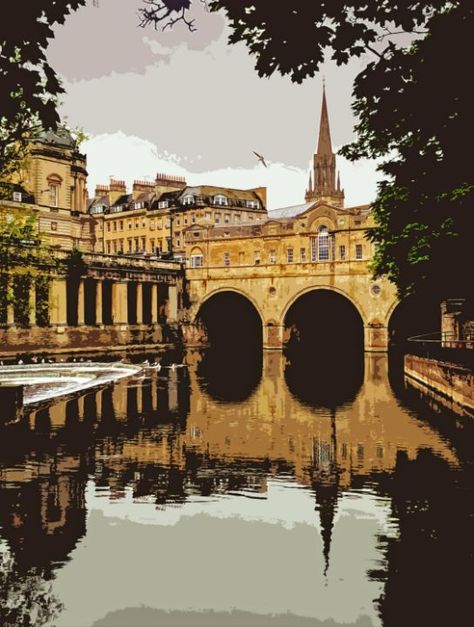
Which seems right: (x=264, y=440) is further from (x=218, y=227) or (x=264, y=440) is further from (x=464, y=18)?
(x=218, y=227)

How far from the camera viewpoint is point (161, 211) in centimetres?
10731

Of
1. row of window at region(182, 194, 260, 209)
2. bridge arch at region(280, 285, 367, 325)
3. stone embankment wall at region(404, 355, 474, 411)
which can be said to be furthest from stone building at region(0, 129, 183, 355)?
stone embankment wall at region(404, 355, 474, 411)

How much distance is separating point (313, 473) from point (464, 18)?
11.3m

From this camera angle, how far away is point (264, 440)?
70.6 ft

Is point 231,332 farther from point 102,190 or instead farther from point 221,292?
point 102,190

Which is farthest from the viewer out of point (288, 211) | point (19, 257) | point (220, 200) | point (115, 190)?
point (115, 190)

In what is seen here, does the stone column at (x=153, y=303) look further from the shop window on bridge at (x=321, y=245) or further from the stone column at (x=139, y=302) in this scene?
the shop window on bridge at (x=321, y=245)

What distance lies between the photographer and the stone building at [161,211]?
10556cm

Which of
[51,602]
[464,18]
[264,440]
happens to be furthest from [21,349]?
[464,18]

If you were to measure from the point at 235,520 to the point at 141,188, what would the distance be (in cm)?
10447

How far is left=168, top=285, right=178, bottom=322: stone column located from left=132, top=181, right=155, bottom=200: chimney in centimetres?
4453

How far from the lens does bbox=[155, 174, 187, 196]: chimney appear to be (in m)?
111

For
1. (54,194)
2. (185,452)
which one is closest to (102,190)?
(54,194)

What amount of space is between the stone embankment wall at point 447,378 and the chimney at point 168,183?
7827 cm
